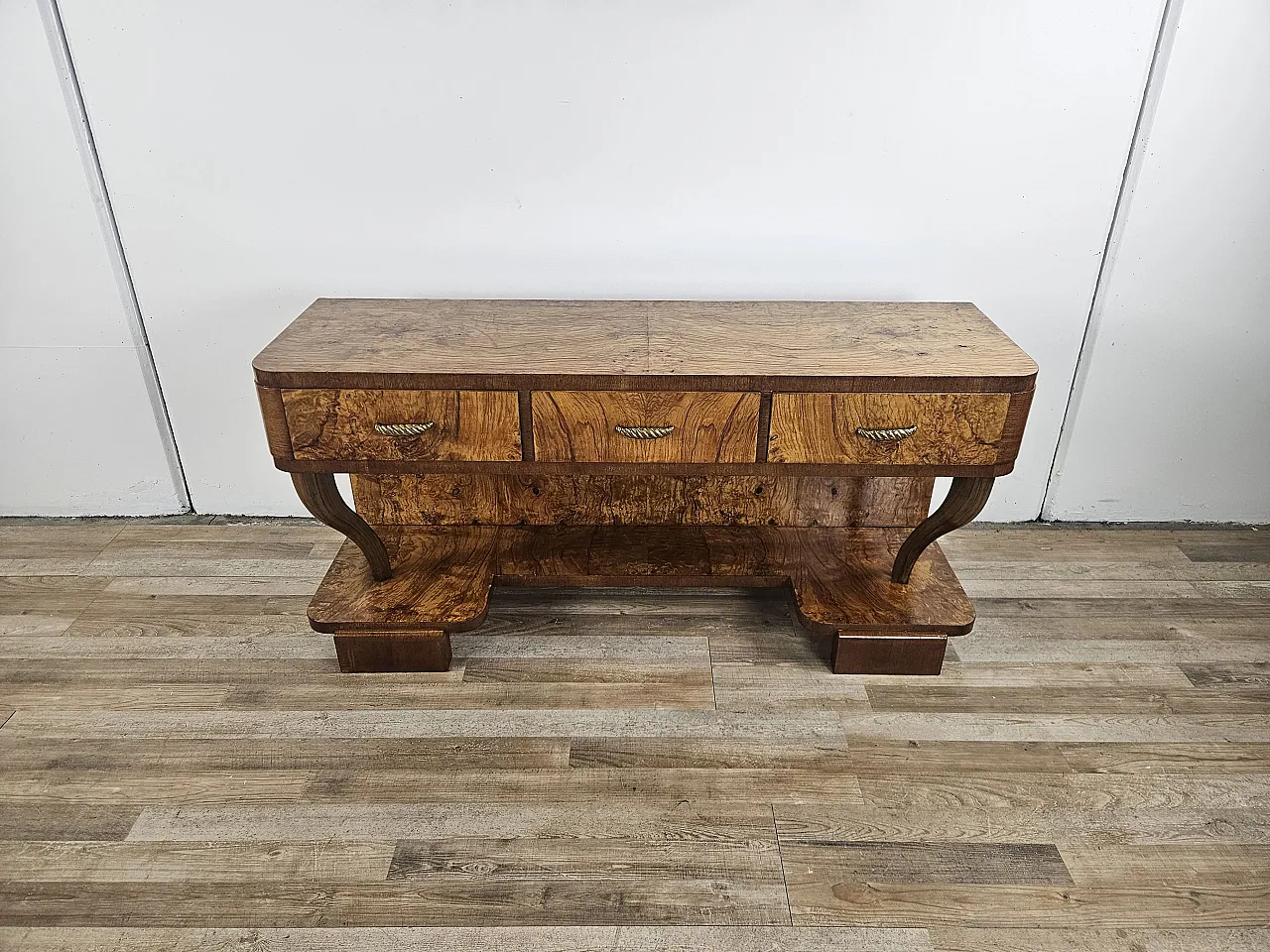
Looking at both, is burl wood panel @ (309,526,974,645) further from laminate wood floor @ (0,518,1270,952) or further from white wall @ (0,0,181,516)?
white wall @ (0,0,181,516)

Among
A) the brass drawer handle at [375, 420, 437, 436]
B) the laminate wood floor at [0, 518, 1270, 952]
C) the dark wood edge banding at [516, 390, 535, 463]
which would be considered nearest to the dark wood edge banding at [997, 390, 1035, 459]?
the laminate wood floor at [0, 518, 1270, 952]

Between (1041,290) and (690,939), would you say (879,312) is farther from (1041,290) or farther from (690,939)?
(690,939)

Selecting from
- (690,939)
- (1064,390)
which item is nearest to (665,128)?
(1064,390)

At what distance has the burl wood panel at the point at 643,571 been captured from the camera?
1.77 m

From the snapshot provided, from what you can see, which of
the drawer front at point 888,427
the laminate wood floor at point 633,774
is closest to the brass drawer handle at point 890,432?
the drawer front at point 888,427

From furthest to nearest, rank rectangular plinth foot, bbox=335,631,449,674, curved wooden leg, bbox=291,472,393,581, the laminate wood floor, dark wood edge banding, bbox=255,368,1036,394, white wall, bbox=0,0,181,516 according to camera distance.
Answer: white wall, bbox=0,0,181,516, rectangular plinth foot, bbox=335,631,449,674, curved wooden leg, bbox=291,472,393,581, dark wood edge banding, bbox=255,368,1036,394, the laminate wood floor

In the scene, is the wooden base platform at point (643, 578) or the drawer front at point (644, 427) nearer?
the drawer front at point (644, 427)

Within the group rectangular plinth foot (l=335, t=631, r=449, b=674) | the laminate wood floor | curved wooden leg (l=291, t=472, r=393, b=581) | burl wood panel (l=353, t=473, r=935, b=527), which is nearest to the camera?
the laminate wood floor

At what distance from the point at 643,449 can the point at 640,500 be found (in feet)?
1.61

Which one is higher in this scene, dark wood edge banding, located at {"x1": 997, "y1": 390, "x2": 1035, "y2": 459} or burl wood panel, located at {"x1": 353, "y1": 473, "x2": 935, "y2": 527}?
dark wood edge banding, located at {"x1": 997, "y1": 390, "x2": 1035, "y2": 459}

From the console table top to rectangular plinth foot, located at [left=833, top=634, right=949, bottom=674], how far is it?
0.55 meters

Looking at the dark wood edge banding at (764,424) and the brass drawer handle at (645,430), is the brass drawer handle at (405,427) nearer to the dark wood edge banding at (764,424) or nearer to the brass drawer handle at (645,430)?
the brass drawer handle at (645,430)

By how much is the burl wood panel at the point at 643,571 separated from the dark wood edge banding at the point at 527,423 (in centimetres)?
40

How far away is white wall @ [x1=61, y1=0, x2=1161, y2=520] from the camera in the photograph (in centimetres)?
181
